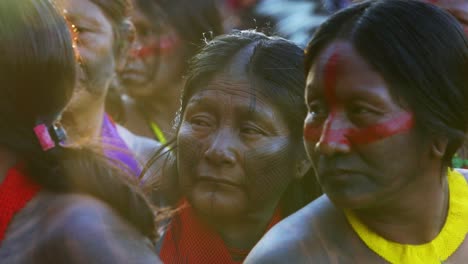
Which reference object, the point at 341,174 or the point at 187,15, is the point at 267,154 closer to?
the point at 341,174

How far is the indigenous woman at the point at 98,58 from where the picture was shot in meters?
4.36

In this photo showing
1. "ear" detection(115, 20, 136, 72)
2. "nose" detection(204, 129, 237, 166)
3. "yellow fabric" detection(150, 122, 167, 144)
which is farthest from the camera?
"yellow fabric" detection(150, 122, 167, 144)

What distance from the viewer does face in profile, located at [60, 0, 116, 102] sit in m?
4.36

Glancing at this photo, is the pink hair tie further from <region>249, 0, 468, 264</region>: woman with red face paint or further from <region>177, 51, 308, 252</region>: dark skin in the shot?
<region>177, 51, 308, 252</region>: dark skin

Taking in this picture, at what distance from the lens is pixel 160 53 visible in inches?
228

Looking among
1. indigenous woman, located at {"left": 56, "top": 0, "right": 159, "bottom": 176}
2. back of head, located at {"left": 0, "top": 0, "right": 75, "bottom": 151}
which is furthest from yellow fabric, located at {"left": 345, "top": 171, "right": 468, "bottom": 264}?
indigenous woman, located at {"left": 56, "top": 0, "right": 159, "bottom": 176}

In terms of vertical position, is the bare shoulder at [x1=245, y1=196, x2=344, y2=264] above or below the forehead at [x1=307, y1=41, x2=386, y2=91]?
below

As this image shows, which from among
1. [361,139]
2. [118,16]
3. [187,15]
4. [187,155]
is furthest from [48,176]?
[187,15]

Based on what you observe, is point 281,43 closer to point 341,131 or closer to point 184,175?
point 184,175

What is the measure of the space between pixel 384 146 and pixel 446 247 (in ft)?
1.20

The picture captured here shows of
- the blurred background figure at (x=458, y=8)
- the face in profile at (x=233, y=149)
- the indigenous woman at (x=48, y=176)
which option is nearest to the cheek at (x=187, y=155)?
the face in profile at (x=233, y=149)

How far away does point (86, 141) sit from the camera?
2297 millimetres

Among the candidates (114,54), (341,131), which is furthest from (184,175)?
(114,54)

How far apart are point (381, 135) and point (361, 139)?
0.17 feet
